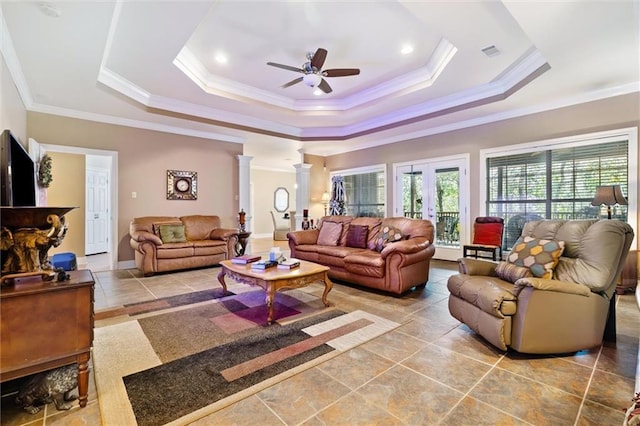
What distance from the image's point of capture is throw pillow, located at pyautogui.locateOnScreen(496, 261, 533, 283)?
8.18 ft

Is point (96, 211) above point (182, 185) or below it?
below

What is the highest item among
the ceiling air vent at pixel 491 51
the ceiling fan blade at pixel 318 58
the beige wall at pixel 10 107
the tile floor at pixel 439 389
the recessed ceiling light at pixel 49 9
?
the ceiling air vent at pixel 491 51

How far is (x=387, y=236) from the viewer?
4.12 metres

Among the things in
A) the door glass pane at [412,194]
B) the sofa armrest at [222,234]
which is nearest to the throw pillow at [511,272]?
the door glass pane at [412,194]

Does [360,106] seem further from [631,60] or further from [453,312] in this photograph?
[453,312]

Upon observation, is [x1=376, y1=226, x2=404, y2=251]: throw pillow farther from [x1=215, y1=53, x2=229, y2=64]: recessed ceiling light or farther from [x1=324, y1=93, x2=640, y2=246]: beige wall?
[x1=215, y1=53, x2=229, y2=64]: recessed ceiling light

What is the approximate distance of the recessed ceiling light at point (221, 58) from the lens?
405 cm

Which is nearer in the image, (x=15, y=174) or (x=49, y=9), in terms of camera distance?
(x=49, y=9)

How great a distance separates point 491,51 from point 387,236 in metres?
2.58

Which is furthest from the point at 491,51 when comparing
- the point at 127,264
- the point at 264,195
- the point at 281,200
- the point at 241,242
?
the point at 281,200

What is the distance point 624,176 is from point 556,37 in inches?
102

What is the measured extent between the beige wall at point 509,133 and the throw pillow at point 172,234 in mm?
4550

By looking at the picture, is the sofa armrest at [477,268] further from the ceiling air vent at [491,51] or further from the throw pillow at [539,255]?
the ceiling air vent at [491,51]

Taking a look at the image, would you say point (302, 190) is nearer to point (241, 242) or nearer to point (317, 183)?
point (317, 183)
